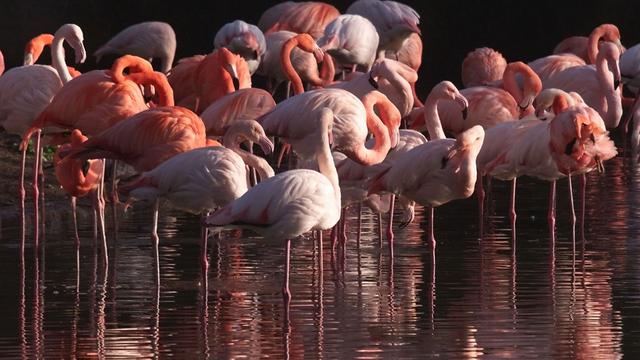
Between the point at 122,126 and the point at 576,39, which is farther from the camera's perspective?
the point at 576,39

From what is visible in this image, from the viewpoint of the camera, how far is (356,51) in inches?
508

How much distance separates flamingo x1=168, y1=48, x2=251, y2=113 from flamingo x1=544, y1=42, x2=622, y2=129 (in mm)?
2341

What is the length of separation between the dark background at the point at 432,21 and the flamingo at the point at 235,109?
36.7 ft

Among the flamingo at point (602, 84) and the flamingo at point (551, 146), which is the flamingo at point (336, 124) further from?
the flamingo at point (602, 84)

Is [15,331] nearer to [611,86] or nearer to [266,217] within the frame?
[266,217]

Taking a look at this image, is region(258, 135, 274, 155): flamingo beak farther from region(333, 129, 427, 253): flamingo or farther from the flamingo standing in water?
region(333, 129, 427, 253): flamingo

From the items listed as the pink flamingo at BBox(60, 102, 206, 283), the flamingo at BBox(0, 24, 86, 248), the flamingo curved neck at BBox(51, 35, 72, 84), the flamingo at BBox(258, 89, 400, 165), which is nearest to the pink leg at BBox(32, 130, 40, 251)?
the flamingo at BBox(0, 24, 86, 248)

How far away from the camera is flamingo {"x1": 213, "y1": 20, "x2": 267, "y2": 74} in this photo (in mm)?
12797

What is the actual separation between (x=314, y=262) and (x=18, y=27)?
18819 mm

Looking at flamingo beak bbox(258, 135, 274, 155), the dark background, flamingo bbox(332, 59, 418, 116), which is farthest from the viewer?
the dark background

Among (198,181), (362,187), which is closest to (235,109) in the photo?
(362,187)

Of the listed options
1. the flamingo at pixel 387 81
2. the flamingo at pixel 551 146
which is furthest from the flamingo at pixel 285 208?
the flamingo at pixel 387 81

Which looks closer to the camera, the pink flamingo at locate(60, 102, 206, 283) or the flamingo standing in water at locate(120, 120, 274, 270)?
the flamingo standing in water at locate(120, 120, 274, 270)

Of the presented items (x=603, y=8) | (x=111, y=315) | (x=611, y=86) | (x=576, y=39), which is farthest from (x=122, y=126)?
(x=603, y=8)
